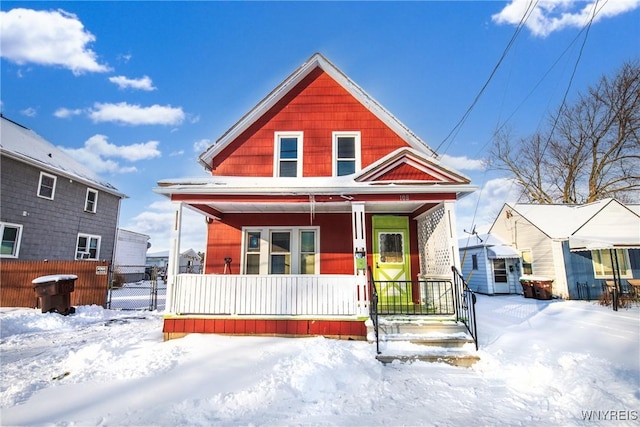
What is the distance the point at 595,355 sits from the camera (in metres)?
5.88

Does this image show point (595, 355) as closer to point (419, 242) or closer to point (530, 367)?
point (530, 367)

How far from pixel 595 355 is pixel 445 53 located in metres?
10.4

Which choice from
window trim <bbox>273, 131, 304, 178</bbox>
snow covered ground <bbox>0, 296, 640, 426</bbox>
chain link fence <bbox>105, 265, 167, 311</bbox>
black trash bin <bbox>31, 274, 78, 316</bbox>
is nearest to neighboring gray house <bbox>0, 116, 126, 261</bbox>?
chain link fence <bbox>105, 265, 167, 311</bbox>

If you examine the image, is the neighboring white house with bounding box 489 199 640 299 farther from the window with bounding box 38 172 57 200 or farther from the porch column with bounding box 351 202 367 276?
the window with bounding box 38 172 57 200

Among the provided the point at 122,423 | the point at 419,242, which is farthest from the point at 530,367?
the point at 122,423

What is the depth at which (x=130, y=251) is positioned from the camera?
22.9 m

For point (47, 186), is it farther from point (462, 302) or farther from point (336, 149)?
point (462, 302)

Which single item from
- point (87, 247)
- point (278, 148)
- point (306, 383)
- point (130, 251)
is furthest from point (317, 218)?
point (130, 251)

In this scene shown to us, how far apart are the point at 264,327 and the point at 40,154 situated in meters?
15.2

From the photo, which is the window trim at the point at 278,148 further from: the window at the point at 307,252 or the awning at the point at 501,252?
the awning at the point at 501,252

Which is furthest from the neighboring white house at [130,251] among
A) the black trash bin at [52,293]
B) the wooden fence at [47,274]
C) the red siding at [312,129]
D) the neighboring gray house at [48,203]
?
the red siding at [312,129]

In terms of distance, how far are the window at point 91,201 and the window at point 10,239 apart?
11.6ft

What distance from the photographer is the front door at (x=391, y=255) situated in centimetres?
888

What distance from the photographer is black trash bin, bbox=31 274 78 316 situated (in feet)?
31.1
